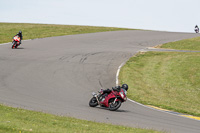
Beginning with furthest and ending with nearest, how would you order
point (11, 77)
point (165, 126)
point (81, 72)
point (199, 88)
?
point (81, 72), point (199, 88), point (11, 77), point (165, 126)

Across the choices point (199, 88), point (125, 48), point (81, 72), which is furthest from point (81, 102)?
point (125, 48)

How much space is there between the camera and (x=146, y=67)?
92.3ft

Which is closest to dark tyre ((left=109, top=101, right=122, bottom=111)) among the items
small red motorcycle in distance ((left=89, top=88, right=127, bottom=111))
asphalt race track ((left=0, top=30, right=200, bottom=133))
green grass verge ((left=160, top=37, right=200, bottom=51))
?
small red motorcycle in distance ((left=89, top=88, right=127, bottom=111))

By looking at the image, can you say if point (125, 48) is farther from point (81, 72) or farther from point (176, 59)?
point (81, 72)

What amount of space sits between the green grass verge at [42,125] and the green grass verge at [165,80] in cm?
739

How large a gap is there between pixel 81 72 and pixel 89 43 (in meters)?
15.4

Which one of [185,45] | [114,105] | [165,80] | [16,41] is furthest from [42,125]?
[185,45]

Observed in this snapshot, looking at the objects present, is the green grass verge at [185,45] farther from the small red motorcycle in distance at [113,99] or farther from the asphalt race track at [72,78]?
the small red motorcycle in distance at [113,99]

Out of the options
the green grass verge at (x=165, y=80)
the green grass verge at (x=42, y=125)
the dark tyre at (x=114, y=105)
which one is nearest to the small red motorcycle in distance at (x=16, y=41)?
the green grass verge at (x=165, y=80)

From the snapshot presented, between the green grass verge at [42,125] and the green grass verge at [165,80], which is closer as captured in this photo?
the green grass verge at [42,125]

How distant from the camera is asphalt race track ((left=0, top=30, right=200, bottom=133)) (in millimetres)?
12836

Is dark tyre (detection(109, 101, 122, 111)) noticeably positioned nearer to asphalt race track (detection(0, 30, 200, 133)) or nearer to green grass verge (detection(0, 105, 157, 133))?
asphalt race track (detection(0, 30, 200, 133))

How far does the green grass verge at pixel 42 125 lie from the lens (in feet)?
26.7

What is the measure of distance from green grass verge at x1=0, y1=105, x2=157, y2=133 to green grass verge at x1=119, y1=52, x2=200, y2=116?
24.3 feet
